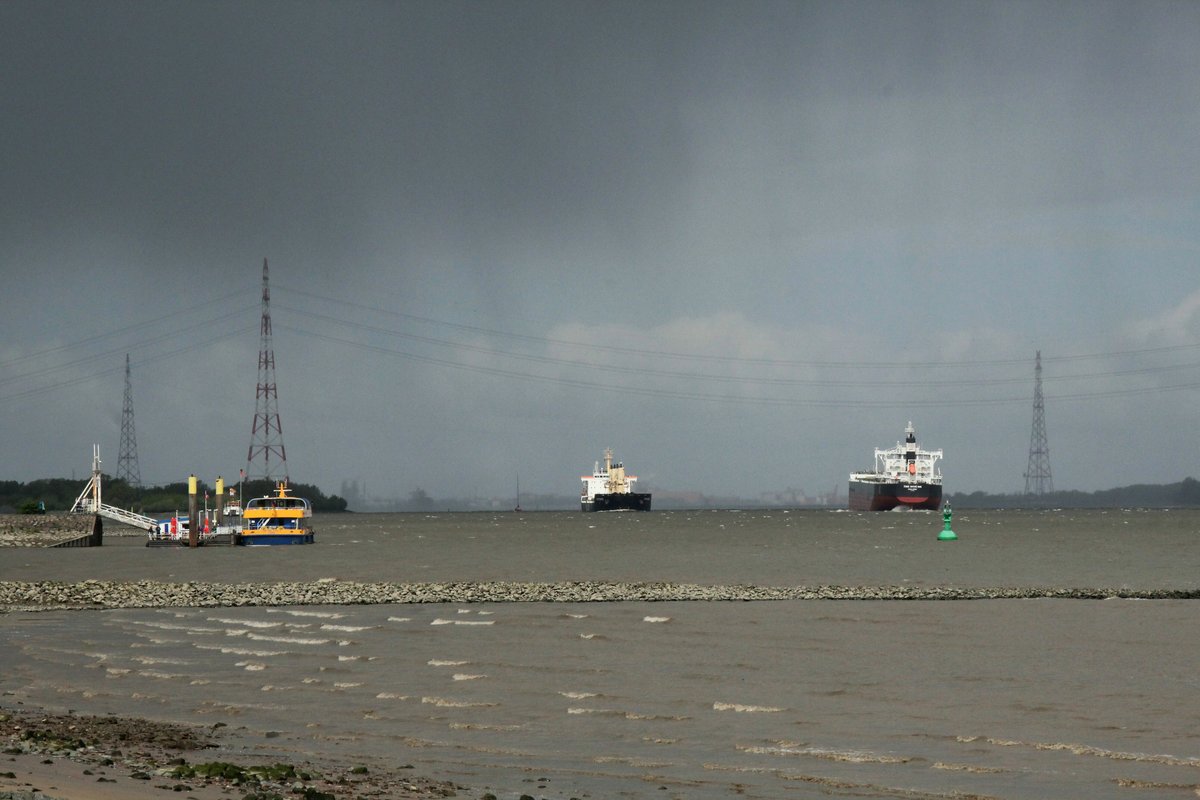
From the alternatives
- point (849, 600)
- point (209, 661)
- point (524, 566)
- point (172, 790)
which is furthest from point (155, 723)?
point (524, 566)

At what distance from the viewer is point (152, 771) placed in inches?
447

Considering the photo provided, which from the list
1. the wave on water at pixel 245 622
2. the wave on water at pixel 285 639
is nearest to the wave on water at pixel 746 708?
the wave on water at pixel 285 639

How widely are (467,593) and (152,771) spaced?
27111 mm

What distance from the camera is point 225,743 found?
14.4m

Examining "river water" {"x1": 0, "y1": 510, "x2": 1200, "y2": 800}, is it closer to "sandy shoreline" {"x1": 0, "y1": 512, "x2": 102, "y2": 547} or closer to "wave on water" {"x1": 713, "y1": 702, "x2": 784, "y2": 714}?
"wave on water" {"x1": 713, "y1": 702, "x2": 784, "y2": 714}

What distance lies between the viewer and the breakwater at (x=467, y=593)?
36219mm

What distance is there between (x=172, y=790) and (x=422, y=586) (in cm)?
3169

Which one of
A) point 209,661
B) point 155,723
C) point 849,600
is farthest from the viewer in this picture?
point 849,600

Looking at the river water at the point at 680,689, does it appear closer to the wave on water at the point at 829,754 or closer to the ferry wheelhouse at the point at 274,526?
the wave on water at the point at 829,754

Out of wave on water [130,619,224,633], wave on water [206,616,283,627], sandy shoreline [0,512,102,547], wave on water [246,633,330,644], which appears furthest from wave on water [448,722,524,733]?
sandy shoreline [0,512,102,547]

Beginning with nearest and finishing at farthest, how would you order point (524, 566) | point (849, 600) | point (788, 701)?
point (788, 701) → point (849, 600) → point (524, 566)

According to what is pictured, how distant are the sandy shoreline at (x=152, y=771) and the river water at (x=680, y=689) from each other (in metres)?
0.78

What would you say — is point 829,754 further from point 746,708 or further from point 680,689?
point 680,689

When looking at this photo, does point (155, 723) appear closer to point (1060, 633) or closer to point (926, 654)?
point (926, 654)
